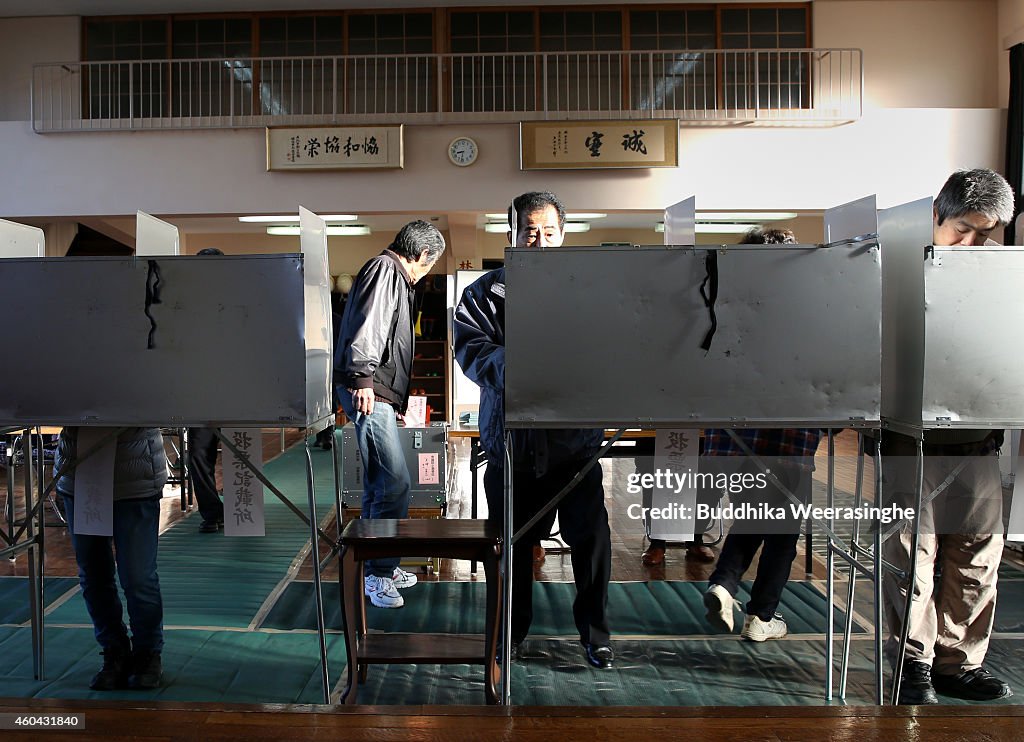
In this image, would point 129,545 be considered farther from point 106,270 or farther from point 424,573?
point 424,573

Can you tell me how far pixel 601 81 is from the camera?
316 inches

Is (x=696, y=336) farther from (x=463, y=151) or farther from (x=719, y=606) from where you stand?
(x=463, y=151)

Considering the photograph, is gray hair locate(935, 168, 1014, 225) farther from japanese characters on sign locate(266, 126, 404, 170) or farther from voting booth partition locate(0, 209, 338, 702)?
japanese characters on sign locate(266, 126, 404, 170)

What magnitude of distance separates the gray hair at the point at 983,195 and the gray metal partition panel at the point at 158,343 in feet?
5.69

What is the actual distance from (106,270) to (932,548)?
2.32m

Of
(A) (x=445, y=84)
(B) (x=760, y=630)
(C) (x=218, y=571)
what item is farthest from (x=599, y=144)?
(B) (x=760, y=630)

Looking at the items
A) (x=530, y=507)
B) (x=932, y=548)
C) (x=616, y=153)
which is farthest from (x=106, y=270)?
(x=616, y=153)

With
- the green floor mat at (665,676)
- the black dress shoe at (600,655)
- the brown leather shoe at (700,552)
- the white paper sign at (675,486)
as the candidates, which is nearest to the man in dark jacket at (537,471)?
the black dress shoe at (600,655)

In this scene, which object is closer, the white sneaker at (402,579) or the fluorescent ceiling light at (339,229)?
the white sneaker at (402,579)

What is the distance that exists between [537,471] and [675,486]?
387mm

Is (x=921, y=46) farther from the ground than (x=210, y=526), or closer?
farther from the ground

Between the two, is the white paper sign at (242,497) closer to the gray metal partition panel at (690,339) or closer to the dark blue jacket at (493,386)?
the dark blue jacket at (493,386)

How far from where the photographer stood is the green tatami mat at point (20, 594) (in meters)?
3.00

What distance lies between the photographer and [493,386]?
7.12ft
